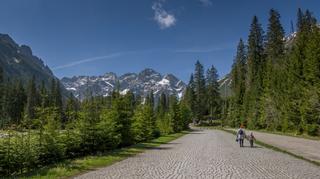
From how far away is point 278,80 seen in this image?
65500 mm

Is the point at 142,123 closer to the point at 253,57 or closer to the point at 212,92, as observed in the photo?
the point at 253,57

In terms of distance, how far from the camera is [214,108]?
4958 inches

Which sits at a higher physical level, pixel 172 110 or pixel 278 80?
pixel 278 80

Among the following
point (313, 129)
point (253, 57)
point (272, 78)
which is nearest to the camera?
point (313, 129)

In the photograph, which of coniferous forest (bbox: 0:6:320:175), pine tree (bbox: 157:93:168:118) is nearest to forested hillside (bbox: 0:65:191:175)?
coniferous forest (bbox: 0:6:320:175)

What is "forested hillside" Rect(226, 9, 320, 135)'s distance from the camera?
152 ft

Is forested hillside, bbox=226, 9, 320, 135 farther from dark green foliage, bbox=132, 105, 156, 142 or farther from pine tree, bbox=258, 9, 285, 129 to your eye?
dark green foliage, bbox=132, 105, 156, 142

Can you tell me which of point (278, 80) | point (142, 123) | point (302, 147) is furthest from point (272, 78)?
point (302, 147)

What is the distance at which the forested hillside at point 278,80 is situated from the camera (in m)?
46.5

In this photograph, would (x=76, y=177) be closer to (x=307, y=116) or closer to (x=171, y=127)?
(x=307, y=116)

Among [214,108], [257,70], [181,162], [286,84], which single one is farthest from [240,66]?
[181,162]

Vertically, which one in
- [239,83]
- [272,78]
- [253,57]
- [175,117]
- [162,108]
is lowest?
[175,117]

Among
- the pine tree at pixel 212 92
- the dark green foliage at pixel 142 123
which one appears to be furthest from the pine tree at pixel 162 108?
the dark green foliage at pixel 142 123

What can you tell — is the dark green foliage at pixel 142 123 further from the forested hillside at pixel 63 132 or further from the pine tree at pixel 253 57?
the pine tree at pixel 253 57
